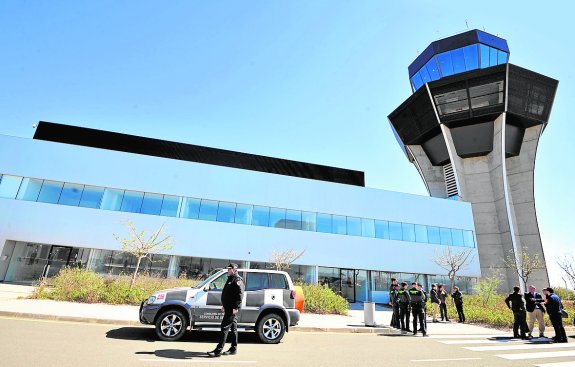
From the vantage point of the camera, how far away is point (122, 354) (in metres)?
5.09

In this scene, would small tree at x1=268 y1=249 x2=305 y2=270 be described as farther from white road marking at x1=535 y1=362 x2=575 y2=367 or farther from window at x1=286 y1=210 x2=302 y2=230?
white road marking at x1=535 y1=362 x2=575 y2=367

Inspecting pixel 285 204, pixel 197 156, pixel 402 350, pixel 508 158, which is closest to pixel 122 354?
pixel 402 350

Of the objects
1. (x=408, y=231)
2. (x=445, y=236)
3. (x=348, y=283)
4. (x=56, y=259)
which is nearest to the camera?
(x=56, y=259)

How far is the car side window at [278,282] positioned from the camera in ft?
24.6

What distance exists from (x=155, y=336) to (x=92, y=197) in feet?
54.1

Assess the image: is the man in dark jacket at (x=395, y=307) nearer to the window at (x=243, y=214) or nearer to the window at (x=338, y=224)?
the window at (x=338, y=224)

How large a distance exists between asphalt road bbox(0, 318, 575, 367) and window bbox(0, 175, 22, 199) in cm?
1536

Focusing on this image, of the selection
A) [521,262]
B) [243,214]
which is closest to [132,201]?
[243,214]

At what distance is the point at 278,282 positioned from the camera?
7594 millimetres

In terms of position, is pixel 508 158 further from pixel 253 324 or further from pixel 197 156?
pixel 253 324

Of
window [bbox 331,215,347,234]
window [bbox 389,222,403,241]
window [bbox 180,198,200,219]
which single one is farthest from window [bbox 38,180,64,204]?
window [bbox 389,222,403,241]

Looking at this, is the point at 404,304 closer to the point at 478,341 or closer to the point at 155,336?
the point at 478,341

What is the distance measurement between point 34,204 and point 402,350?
2263cm

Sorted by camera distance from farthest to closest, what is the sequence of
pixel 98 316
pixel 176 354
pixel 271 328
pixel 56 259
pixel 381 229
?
pixel 381 229
pixel 56 259
pixel 98 316
pixel 271 328
pixel 176 354
